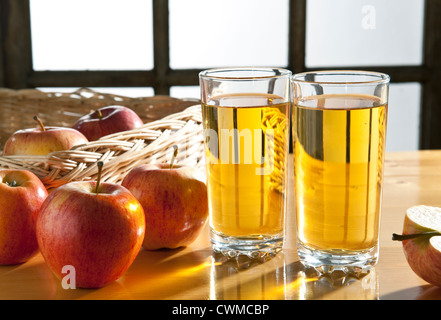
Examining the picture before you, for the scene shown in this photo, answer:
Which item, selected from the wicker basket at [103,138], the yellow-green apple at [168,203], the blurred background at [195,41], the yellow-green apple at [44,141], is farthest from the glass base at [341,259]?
the blurred background at [195,41]

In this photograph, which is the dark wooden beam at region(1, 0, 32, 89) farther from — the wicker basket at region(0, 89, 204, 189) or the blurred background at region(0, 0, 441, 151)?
the wicker basket at region(0, 89, 204, 189)

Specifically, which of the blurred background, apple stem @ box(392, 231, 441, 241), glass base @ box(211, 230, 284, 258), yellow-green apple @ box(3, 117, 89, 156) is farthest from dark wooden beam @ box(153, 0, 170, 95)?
apple stem @ box(392, 231, 441, 241)

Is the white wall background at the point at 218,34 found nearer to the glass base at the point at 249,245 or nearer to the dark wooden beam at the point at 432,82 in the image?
the dark wooden beam at the point at 432,82

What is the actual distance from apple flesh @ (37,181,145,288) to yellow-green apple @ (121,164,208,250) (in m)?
0.10

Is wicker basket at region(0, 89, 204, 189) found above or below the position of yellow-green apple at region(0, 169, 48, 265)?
above

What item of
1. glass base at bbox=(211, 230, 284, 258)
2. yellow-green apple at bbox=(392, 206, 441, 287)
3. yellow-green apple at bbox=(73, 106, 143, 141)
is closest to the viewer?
yellow-green apple at bbox=(392, 206, 441, 287)

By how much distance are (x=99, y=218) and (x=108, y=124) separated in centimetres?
50

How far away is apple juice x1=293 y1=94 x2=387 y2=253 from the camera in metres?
0.67

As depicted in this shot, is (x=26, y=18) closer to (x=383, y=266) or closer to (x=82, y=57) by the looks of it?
(x=82, y=57)

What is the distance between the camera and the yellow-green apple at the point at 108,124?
1146mm

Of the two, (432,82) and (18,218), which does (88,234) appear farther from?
(432,82)

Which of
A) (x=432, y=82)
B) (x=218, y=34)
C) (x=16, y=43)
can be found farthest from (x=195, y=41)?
(x=432, y=82)

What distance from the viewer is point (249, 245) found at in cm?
77

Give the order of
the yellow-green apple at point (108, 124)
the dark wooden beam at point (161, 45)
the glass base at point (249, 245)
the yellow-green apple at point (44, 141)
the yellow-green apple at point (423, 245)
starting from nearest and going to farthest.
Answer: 1. the yellow-green apple at point (423, 245)
2. the glass base at point (249, 245)
3. the yellow-green apple at point (44, 141)
4. the yellow-green apple at point (108, 124)
5. the dark wooden beam at point (161, 45)
